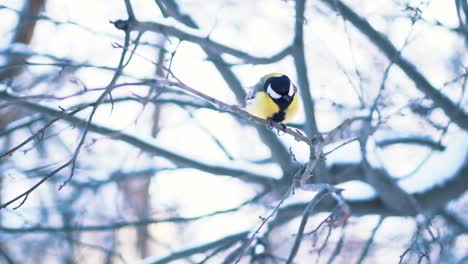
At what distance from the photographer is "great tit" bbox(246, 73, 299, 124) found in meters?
4.13

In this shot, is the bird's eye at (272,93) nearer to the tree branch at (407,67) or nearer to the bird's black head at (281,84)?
the bird's black head at (281,84)

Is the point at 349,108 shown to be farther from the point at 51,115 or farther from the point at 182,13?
the point at 51,115

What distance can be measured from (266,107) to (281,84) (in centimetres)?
18

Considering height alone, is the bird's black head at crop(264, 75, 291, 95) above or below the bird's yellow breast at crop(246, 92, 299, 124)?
above

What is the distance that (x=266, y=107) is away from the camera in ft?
13.6

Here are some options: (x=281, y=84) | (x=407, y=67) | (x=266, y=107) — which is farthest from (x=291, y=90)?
(x=407, y=67)

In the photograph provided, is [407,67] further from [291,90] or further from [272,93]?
[272,93]

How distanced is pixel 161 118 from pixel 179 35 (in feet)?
18.1

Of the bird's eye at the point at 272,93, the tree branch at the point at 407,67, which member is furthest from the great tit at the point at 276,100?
the tree branch at the point at 407,67

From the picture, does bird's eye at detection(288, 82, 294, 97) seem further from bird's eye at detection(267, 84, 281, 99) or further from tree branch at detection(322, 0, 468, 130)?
tree branch at detection(322, 0, 468, 130)

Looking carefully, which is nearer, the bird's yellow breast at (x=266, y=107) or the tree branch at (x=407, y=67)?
the bird's yellow breast at (x=266, y=107)

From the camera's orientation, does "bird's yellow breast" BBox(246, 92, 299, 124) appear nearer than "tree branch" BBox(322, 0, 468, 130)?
Yes

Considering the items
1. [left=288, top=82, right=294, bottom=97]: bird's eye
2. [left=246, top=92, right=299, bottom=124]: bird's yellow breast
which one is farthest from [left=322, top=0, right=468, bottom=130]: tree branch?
[left=246, top=92, right=299, bottom=124]: bird's yellow breast

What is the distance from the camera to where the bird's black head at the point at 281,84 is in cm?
410
